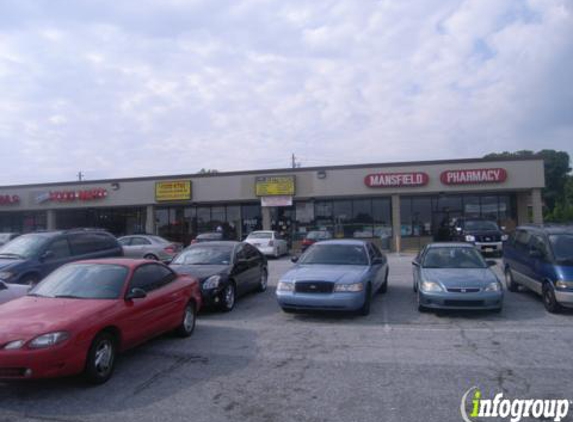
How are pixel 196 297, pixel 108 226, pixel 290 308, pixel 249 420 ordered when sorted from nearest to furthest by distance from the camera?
pixel 249 420, pixel 196 297, pixel 290 308, pixel 108 226

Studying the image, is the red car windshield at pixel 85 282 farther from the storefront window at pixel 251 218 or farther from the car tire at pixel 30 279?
the storefront window at pixel 251 218

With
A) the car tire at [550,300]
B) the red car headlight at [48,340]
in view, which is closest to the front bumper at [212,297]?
the red car headlight at [48,340]

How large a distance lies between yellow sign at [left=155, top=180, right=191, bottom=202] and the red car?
24128mm

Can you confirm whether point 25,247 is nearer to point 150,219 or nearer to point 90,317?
point 90,317

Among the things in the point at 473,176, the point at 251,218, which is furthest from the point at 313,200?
the point at 473,176

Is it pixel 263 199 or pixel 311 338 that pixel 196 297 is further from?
pixel 263 199

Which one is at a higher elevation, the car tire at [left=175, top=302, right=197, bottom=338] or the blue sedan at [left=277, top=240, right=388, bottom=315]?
the blue sedan at [left=277, top=240, right=388, bottom=315]

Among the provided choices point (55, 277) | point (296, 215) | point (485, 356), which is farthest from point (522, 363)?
point (296, 215)

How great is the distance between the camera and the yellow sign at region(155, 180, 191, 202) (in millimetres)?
32344

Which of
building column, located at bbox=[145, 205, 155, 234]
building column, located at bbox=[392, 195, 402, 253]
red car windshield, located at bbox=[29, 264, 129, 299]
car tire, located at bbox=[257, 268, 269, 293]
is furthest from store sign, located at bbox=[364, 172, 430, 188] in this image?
red car windshield, located at bbox=[29, 264, 129, 299]

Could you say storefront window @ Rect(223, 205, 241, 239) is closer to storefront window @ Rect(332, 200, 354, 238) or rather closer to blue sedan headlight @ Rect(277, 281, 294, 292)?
storefront window @ Rect(332, 200, 354, 238)

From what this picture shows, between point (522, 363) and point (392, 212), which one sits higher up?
point (392, 212)

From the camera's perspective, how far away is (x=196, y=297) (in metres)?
8.91

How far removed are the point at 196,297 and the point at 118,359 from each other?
6.58 ft
